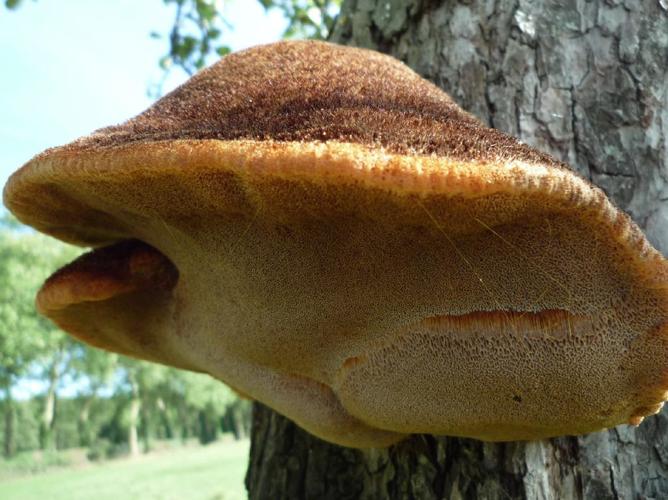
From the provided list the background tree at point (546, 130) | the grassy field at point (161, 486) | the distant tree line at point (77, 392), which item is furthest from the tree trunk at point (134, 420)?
the background tree at point (546, 130)

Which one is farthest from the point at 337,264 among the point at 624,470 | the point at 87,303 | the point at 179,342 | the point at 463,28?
the point at 463,28

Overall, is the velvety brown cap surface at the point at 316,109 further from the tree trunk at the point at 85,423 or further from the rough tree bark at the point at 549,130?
the tree trunk at the point at 85,423

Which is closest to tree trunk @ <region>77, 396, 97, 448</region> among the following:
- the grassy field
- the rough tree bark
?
the grassy field

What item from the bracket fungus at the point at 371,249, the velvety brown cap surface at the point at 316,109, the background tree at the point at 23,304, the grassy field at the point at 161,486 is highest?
the background tree at the point at 23,304

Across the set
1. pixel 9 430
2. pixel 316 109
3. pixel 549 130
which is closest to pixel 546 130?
pixel 549 130

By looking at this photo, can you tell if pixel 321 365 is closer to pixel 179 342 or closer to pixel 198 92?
pixel 179 342

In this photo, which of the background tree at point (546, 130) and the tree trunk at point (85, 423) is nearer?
the background tree at point (546, 130)

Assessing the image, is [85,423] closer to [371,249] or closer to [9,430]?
[9,430]
